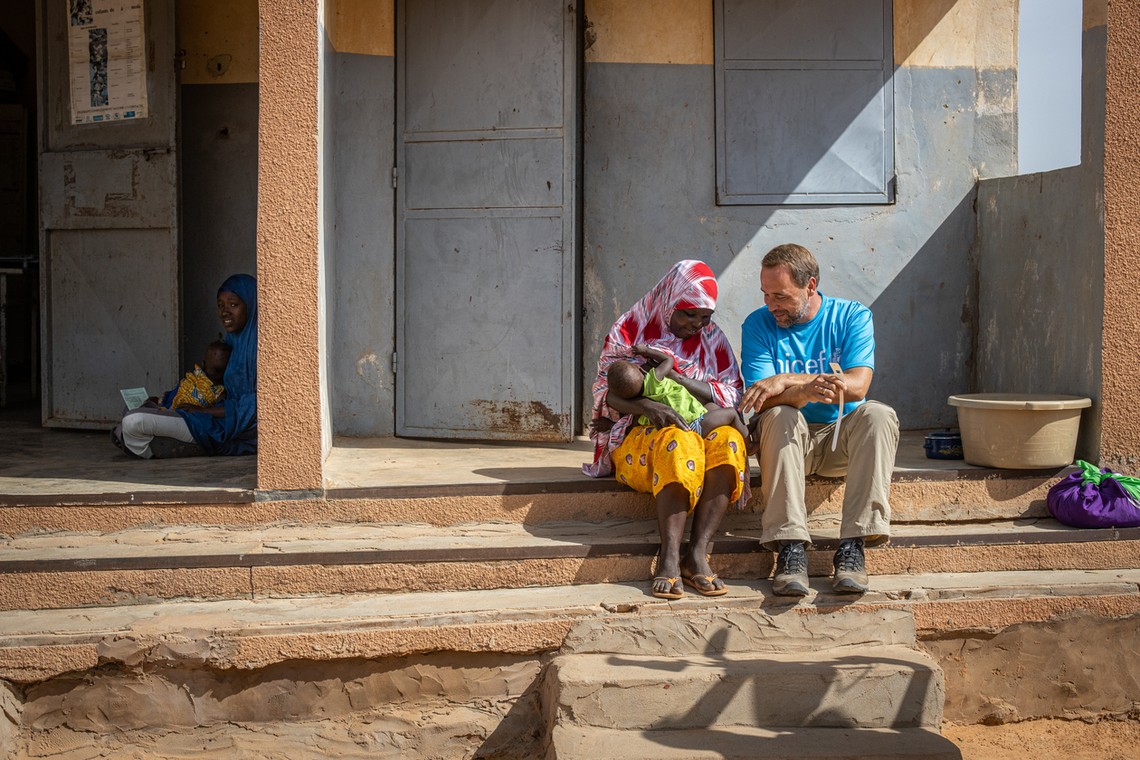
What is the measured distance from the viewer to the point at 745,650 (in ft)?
13.1

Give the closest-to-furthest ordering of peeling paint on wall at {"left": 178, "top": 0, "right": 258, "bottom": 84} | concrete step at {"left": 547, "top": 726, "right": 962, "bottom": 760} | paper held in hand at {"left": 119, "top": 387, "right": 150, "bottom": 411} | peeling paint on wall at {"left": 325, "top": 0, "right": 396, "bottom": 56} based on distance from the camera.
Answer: concrete step at {"left": 547, "top": 726, "right": 962, "bottom": 760} < paper held in hand at {"left": 119, "top": 387, "right": 150, "bottom": 411} < peeling paint on wall at {"left": 325, "top": 0, "right": 396, "bottom": 56} < peeling paint on wall at {"left": 178, "top": 0, "right": 258, "bottom": 84}

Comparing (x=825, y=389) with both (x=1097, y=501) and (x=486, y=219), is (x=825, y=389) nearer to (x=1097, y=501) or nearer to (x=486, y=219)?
(x=1097, y=501)

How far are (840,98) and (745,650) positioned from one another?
354cm

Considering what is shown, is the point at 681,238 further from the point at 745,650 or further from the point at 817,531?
the point at 745,650

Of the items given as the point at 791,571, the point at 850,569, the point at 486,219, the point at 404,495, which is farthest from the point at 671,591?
the point at 486,219

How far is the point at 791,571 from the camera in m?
4.08

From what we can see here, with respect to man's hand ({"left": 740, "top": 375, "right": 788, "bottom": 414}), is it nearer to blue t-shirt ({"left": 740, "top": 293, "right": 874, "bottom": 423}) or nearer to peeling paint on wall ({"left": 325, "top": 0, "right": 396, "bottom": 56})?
blue t-shirt ({"left": 740, "top": 293, "right": 874, "bottom": 423})

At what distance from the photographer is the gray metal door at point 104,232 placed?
6191mm

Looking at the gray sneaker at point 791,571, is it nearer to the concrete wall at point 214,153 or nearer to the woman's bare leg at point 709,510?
the woman's bare leg at point 709,510

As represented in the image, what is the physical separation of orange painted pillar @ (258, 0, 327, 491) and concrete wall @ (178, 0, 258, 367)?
2.17 meters

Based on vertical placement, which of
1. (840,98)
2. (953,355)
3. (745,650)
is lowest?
(745,650)

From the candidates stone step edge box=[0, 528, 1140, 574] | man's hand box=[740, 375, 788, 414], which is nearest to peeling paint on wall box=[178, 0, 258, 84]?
stone step edge box=[0, 528, 1140, 574]

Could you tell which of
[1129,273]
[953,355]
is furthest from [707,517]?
[953,355]

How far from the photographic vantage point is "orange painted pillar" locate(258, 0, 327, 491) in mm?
4336
